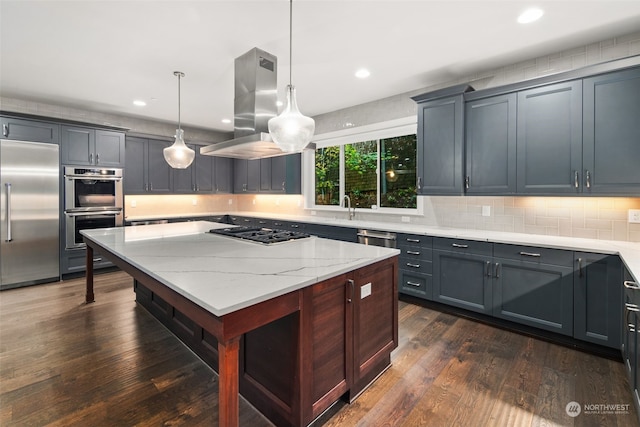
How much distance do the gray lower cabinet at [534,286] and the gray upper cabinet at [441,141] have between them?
88 centimetres

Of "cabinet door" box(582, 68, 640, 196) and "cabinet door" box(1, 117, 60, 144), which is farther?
"cabinet door" box(1, 117, 60, 144)

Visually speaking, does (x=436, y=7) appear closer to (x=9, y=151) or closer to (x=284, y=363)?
(x=284, y=363)

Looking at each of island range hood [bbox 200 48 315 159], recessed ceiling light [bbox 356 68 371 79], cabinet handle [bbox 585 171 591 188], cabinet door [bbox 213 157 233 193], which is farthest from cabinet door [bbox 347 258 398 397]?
cabinet door [bbox 213 157 233 193]

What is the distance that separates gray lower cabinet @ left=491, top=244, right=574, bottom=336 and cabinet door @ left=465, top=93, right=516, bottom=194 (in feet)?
2.20

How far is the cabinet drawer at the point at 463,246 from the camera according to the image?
2.96 m

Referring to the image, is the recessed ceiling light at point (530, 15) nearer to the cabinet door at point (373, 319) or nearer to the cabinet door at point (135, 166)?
the cabinet door at point (373, 319)

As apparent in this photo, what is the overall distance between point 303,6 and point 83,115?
452 cm

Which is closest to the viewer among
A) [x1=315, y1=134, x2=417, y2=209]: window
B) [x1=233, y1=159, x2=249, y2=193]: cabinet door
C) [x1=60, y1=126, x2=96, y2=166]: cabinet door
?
[x1=315, y1=134, x2=417, y2=209]: window

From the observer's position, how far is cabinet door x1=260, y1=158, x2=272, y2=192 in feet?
19.6

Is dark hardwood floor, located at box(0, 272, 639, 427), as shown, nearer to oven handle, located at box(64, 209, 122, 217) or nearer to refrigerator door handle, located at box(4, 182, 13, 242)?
refrigerator door handle, located at box(4, 182, 13, 242)

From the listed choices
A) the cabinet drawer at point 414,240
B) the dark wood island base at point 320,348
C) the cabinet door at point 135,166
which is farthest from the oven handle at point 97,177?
the cabinet drawer at point 414,240

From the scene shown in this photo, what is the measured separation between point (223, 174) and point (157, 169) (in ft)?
4.40

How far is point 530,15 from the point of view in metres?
2.39

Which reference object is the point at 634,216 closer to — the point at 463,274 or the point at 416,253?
the point at 463,274
